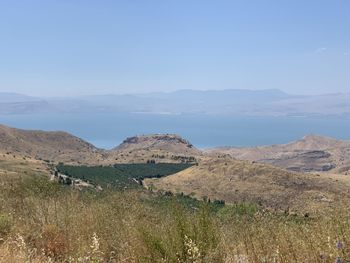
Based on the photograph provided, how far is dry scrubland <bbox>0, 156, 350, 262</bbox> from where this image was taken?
17.9 feet

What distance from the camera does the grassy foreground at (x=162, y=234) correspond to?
5453 millimetres

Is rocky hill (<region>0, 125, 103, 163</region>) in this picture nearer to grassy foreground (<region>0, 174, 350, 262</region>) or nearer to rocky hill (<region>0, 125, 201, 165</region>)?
rocky hill (<region>0, 125, 201, 165</region>)

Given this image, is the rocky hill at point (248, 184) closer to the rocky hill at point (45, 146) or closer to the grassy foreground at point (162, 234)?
the rocky hill at point (45, 146)

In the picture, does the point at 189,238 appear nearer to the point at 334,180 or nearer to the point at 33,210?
the point at 33,210

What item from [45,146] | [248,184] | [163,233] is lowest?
[45,146]

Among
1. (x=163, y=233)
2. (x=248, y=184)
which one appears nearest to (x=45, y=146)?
(x=248, y=184)

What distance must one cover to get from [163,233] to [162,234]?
6cm

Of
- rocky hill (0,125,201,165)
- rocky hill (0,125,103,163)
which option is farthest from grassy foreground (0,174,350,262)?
rocky hill (0,125,103,163)

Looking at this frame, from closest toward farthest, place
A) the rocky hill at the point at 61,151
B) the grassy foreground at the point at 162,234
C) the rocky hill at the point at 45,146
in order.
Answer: the grassy foreground at the point at 162,234 → the rocky hill at the point at 61,151 → the rocky hill at the point at 45,146

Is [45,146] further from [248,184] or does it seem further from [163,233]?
[163,233]

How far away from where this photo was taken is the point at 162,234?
6.86m

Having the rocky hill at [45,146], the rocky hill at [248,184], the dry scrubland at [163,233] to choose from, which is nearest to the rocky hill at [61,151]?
the rocky hill at [45,146]

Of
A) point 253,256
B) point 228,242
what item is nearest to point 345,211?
point 253,256

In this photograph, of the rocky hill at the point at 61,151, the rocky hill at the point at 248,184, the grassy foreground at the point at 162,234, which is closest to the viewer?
the grassy foreground at the point at 162,234
